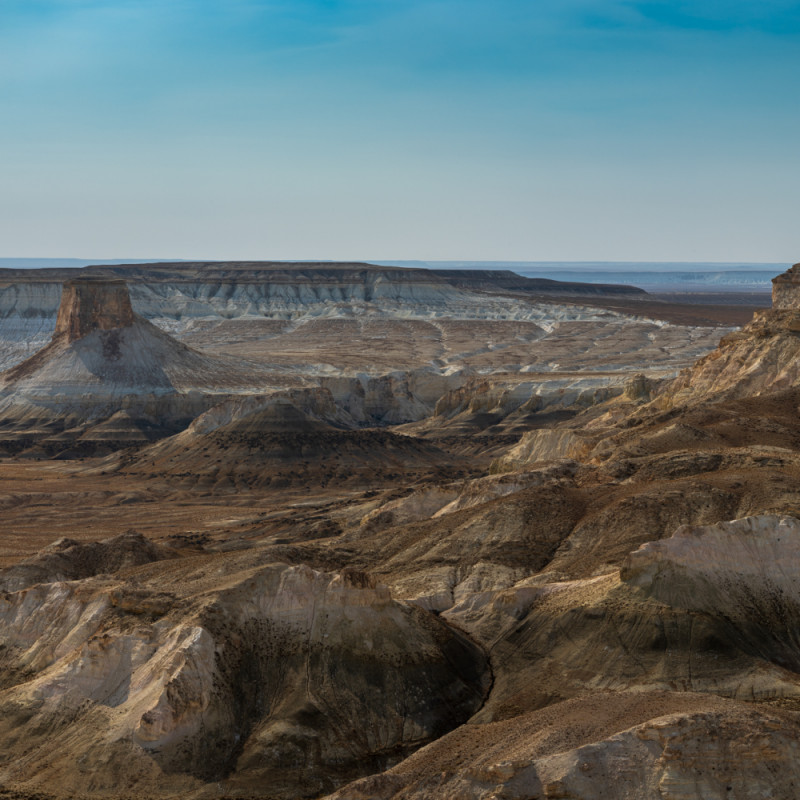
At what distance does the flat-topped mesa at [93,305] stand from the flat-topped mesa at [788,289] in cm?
6987

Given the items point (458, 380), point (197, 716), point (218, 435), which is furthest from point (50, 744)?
point (458, 380)

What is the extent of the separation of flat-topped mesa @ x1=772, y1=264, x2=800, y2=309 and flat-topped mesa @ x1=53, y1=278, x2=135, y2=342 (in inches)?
2751

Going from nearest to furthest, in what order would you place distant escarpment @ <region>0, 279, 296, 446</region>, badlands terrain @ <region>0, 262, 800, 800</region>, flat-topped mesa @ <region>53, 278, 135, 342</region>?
badlands terrain @ <region>0, 262, 800, 800</region> < distant escarpment @ <region>0, 279, 296, 446</region> < flat-topped mesa @ <region>53, 278, 135, 342</region>

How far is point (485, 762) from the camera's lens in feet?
77.1

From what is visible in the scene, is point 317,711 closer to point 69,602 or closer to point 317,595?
point 317,595

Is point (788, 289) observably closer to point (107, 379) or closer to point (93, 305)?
point (107, 379)

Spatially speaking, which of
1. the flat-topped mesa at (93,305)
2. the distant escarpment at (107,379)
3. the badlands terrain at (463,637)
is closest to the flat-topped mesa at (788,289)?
the badlands terrain at (463,637)

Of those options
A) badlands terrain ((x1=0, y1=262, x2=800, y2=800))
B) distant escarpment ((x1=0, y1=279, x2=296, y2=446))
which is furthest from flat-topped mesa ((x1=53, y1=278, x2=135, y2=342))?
badlands terrain ((x1=0, y1=262, x2=800, y2=800))

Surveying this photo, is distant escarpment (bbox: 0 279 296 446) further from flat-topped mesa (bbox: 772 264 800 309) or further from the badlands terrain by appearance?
flat-topped mesa (bbox: 772 264 800 309)

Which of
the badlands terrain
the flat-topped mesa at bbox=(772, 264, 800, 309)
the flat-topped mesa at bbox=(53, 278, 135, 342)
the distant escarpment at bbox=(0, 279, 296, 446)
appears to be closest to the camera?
the badlands terrain

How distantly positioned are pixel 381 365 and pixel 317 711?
396ft

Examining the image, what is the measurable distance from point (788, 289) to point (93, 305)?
74024 millimetres

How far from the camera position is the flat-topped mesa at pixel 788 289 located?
262 feet

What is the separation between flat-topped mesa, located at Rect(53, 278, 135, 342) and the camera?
124 meters
